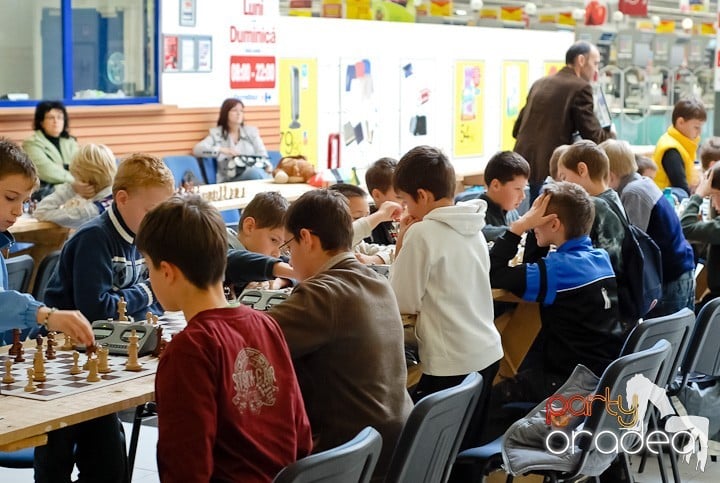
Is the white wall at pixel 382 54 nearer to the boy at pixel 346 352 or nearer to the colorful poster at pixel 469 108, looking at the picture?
the colorful poster at pixel 469 108

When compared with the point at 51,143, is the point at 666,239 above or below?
below

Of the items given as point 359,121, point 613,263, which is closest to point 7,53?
point 359,121

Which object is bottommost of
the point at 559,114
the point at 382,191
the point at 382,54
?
the point at 382,191

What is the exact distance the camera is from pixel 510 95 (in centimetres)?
1623

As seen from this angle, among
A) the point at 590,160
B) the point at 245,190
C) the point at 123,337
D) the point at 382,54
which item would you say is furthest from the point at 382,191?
the point at 382,54

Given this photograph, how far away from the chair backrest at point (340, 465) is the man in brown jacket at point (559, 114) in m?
5.56

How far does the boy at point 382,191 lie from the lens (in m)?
5.61

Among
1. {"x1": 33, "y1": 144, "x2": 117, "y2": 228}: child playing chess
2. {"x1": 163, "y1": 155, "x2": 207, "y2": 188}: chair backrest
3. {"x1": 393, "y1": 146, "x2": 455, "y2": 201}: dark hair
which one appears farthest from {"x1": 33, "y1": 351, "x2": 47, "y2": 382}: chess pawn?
{"x1": 163, "y1": 155, "x2": 207, "y2": 188}: chair backrest

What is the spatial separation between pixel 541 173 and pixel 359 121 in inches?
210

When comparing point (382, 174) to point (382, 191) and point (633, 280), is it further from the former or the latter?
point (633, 280)

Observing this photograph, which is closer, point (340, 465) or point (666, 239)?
point (340, 465)

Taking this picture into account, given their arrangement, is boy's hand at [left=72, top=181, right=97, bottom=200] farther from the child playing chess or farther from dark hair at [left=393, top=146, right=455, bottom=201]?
dark hair at [left=393, top=146, right=455, bottom=201]

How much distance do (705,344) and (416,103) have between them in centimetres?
998

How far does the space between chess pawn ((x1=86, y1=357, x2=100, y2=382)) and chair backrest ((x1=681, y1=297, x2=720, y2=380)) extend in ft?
7.87
